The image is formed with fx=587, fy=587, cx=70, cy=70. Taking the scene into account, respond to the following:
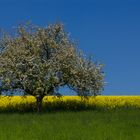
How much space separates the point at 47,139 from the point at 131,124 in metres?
8.40

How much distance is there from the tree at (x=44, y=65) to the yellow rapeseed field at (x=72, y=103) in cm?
168

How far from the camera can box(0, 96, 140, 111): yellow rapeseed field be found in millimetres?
60250

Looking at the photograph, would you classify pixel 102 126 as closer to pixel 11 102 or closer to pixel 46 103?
pixel 46 103

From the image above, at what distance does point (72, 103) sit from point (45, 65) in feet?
18.4

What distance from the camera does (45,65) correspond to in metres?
57.7

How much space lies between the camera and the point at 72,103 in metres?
60.7

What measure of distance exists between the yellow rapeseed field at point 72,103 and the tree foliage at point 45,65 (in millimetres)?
1732

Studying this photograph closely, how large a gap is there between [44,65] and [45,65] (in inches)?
4.1

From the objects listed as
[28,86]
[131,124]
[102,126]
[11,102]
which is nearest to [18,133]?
[102,126]

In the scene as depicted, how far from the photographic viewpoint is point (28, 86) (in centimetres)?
5728

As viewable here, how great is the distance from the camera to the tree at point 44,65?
57.7m

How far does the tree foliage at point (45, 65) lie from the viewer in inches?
2269

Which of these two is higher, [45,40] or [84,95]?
[45,40]

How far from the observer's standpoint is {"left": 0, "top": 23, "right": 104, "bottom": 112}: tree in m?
57.7
